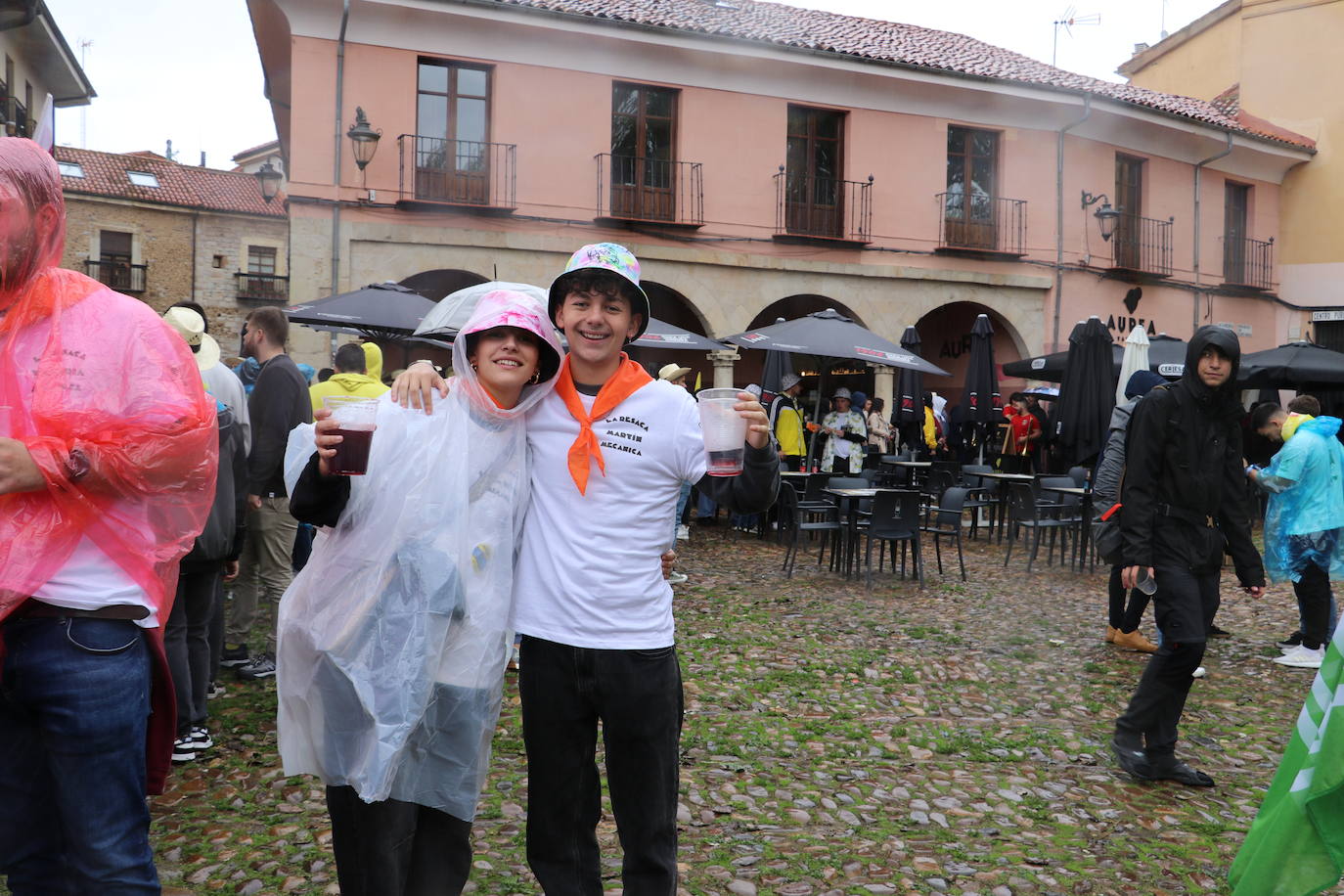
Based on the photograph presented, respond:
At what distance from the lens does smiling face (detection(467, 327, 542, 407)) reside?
2369 mm

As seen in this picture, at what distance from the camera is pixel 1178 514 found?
4.39m

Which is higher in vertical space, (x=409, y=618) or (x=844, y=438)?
(x=844, y=438)

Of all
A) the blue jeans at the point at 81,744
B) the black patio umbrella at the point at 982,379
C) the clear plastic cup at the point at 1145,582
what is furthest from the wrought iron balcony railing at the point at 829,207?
the blue jeans at the point at 81,744

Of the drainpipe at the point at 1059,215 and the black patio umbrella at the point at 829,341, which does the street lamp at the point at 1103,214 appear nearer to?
the drainpipe at the point at 1059,215

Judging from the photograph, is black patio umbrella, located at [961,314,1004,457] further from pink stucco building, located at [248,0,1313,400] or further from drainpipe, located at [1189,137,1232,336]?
drainpipe, located at [1189,137,1232,336]

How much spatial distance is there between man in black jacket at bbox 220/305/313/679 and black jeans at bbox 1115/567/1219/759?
3991 millimetres

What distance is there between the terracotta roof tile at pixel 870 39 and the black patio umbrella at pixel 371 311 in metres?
7.44

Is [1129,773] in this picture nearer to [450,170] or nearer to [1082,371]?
[1082,371]

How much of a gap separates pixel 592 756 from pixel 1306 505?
6.19m

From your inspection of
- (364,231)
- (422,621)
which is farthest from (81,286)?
(364,231)

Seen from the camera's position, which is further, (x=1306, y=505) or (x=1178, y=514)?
(x=1306, y=505)

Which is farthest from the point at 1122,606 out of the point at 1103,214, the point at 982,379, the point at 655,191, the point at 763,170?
the point at 1103,214

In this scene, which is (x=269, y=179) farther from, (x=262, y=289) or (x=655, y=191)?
(x=262, y=289)

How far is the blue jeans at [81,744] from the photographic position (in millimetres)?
1933
